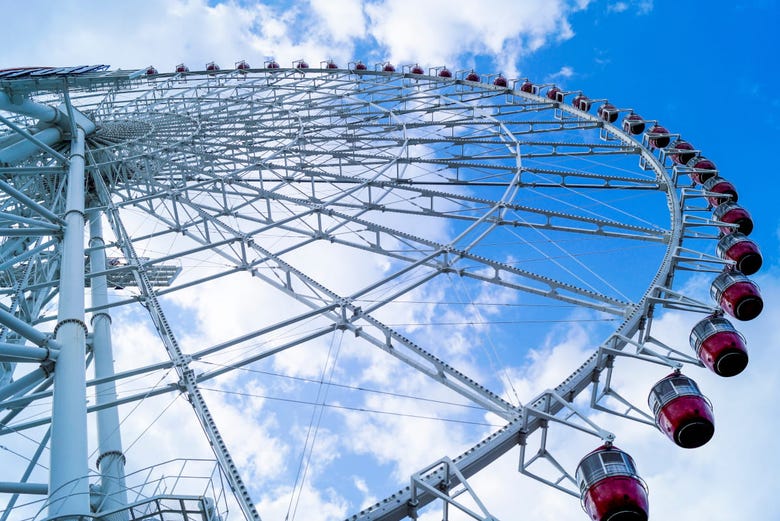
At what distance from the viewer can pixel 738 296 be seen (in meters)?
13.7

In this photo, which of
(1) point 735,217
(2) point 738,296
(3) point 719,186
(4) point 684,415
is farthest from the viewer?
(3) point 719,186

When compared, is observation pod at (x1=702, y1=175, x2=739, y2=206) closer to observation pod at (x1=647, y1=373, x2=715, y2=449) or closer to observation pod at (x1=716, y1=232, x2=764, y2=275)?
observation pod at (x1=716, y1=232, x2=764, y2=275)

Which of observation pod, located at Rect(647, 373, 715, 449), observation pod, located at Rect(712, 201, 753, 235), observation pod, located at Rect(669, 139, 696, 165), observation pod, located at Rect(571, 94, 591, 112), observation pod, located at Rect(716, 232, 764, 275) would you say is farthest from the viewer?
observation pod, located at Rect(571, 94, 591, 112)

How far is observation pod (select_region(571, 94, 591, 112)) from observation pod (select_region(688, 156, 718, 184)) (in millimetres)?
5272

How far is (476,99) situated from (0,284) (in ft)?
54.8

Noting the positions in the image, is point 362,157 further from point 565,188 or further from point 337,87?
point 337,87

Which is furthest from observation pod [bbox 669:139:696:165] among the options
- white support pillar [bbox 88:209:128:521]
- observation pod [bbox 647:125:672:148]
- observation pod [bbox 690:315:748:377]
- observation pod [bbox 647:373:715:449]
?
white support pillar [bbox 88:209:128:521]

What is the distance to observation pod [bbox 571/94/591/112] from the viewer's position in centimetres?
2344

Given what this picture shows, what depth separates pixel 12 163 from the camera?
56.0 ft

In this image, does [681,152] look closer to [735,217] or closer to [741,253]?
[735,217]

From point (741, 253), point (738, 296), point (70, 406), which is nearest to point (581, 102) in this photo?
point (741, 253)

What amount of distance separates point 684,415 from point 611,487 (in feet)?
7.92

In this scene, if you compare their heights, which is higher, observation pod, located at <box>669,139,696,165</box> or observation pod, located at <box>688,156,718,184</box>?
observation pod, located at <box>669,139,696,165</box>

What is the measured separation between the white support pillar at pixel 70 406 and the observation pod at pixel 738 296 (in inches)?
471
